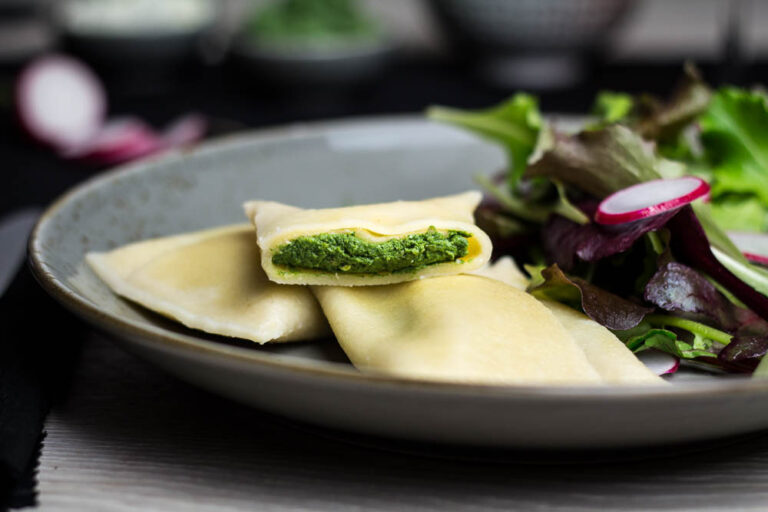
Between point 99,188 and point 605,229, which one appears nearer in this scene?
point 605,229

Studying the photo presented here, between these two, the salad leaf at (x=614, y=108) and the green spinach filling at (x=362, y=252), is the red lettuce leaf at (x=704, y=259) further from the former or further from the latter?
the salad leaf at (x=614, y=108)

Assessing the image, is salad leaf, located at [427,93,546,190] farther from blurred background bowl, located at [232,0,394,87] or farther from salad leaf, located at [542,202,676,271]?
blurred background bowl, located at [232,0,394,87]

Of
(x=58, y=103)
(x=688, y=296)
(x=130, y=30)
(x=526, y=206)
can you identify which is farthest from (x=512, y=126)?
(x=130, y=30)

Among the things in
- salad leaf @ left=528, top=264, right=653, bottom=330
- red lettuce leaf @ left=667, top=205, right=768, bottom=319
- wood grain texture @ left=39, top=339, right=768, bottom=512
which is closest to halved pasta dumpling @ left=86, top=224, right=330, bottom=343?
wood grain texture @ left=39, top=339, right=768, bottom=512

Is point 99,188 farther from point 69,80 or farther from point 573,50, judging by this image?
point 573,50

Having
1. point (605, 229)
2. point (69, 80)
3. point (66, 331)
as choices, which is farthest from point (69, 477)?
point (69, 80)

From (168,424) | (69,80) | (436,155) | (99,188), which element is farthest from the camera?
(69,80)
